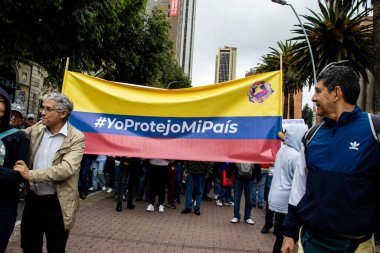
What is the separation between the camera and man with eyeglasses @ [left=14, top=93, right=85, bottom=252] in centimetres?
337

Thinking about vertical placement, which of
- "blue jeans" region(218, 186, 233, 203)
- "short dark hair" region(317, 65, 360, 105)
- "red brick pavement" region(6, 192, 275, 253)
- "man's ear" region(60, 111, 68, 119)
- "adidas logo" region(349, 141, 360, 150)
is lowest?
"red brick pavement" region(6, 192, 275, 253)

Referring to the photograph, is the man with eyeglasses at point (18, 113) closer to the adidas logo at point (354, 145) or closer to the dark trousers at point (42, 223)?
the dark trousers at point (42, 223)

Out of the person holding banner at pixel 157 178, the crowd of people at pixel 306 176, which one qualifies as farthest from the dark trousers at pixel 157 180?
the crowd of people at pixel 306 176

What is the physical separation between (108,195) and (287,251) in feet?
30.2

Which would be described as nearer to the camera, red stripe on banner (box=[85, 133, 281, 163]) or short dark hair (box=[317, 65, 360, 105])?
short dark hair (box=[317, 65, 360, 105])

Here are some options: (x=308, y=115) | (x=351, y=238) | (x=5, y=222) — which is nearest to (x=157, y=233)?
(x=5, y=222)

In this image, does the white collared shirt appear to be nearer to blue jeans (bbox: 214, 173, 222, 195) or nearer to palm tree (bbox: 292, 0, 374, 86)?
blue jeans (bbox: 214, 173, 222, 195)

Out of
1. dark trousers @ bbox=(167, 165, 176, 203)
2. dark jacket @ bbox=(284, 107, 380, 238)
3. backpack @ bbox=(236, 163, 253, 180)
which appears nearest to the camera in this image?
dark jacket @ bbox=(284, 107, 380, 238)

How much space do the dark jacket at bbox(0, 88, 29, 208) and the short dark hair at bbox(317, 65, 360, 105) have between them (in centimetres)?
233

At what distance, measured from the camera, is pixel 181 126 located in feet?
17.9

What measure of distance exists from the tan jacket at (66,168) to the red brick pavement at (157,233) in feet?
7.90

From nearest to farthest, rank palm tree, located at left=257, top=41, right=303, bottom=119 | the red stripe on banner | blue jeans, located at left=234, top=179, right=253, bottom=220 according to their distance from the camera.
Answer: the red stripe on banner, blue jeans, located at left=234, top=179, right=253, bottom=220, palm tree, located at left=257, top=41, right=303, bottom=119

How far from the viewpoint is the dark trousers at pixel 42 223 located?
11.1 feet

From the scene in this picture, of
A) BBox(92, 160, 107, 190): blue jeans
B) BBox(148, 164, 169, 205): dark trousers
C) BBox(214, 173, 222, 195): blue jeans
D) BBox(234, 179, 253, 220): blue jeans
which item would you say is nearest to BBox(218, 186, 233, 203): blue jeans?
BBox(214, 173, 222, 195): blue jeans
